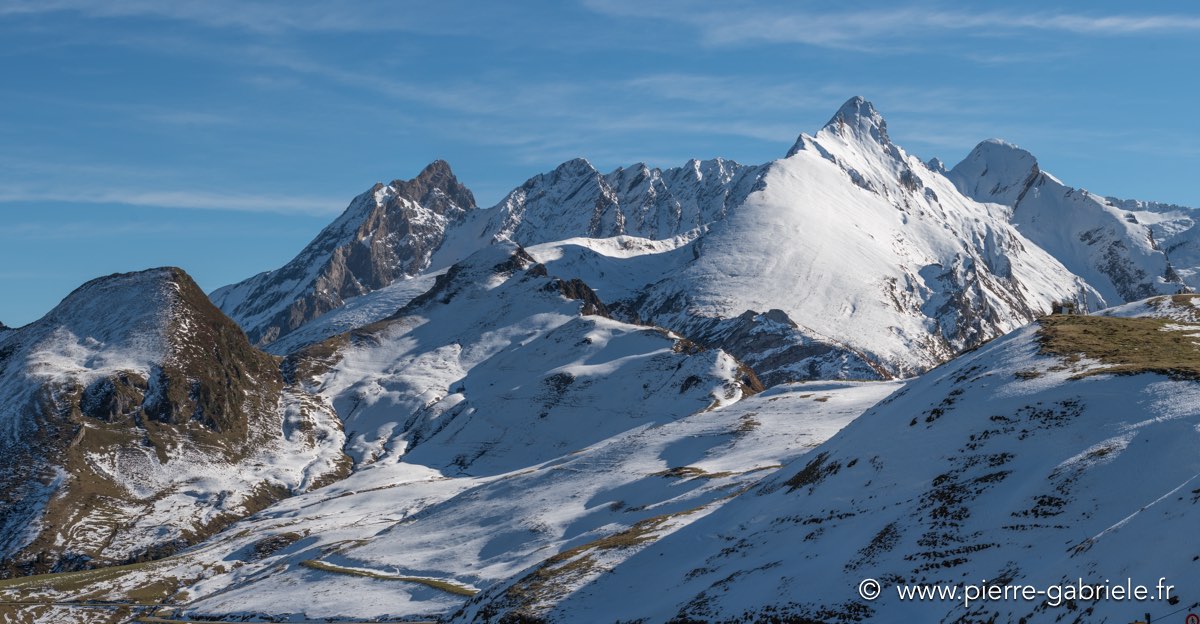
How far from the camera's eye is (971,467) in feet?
261

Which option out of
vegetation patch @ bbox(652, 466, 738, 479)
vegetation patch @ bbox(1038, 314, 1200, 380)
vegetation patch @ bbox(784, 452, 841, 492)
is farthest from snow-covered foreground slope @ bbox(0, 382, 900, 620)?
vegetation patch @ bbox(1038, 314, 1200, 380)

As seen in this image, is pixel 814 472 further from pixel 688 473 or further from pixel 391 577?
pixel 391 577

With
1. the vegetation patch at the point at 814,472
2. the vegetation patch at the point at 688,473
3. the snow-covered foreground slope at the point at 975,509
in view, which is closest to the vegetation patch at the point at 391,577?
the snow-covered foreground slope at the point at 975,509

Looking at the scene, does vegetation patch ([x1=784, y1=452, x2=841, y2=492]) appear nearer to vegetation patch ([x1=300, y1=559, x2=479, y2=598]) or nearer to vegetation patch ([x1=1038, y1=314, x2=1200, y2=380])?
vegetation patch ([x1=1038, y1=314, x2=1200, y2=380])

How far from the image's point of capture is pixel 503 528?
151250 mm

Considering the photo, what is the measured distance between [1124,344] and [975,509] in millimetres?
29455

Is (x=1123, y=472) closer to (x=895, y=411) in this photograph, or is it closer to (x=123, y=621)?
(x=895, y=411)

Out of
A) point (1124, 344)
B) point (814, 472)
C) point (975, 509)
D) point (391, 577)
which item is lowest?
point (391, 577)

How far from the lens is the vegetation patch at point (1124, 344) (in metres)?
83.4

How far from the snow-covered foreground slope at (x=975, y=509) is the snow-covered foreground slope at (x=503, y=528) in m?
12.8

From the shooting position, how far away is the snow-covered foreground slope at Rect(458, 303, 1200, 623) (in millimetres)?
58094

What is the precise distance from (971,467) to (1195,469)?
16.3m

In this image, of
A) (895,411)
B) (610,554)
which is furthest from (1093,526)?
(610,554)

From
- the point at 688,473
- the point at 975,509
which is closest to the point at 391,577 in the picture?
the point at 688,473
